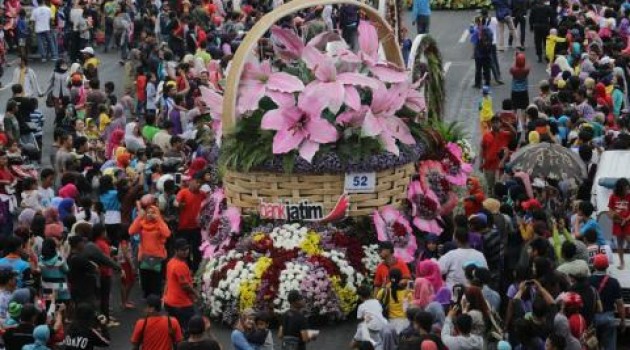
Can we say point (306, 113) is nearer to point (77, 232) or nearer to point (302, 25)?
point (77, 232)

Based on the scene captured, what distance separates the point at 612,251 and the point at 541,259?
2666mm

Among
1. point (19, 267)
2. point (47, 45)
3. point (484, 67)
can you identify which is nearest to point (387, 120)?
point (19, 267)

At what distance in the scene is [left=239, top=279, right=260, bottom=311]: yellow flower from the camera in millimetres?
19219

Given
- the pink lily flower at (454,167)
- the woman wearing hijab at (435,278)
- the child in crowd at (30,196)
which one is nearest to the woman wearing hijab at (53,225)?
the child in crowd at (30,196)

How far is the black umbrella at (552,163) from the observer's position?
21547mm

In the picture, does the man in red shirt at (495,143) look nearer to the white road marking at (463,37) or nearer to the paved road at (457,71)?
the paved road at (457,71)

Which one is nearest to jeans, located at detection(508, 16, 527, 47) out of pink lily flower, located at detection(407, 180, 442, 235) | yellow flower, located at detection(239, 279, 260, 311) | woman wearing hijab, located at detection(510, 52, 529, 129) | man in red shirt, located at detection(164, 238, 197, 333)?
woman wearing hijab, located at detection(510, 52, 529, 129)

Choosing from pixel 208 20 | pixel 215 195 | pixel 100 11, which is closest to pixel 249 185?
pixel 215 195

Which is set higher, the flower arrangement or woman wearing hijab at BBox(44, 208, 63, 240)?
the flower arrangement

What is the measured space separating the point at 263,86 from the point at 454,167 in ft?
10.6

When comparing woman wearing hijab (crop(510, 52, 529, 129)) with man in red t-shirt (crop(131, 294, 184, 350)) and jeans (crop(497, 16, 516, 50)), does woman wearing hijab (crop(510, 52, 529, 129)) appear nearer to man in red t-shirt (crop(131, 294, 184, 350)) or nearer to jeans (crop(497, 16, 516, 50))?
jeans (crop(497, 16, 516, 50))

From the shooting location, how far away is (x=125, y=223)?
69.4 ft

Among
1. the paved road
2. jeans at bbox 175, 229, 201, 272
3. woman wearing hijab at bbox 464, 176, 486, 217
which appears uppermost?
woman wearing hijab at bbox 464, 176, 486, 217

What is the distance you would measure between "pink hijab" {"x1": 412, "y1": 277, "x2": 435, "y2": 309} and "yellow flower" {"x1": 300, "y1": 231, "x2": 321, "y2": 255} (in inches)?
112
